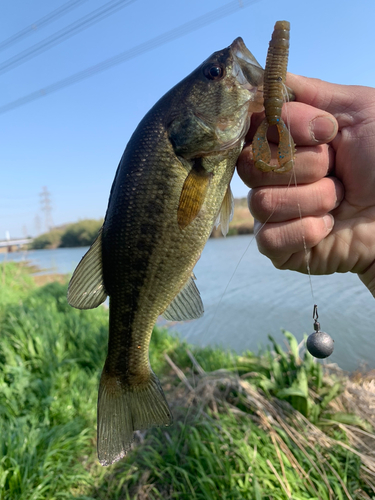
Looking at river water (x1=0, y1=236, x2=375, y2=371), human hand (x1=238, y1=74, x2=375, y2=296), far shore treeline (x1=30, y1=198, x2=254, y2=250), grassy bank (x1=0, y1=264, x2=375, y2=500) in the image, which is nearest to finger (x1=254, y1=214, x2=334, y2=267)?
human hand (x1=238, y1=74, x2=375, y2=296)

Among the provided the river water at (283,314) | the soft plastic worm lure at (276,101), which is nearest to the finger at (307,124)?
the soft plastic worm lure at (276,101)

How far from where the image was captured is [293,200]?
6.23 ft

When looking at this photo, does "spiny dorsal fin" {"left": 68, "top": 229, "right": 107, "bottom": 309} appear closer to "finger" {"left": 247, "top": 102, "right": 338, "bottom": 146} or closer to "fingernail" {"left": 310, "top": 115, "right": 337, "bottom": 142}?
"finger" {"left": 247, "top": 102, "right": 338, "bottom": 146}

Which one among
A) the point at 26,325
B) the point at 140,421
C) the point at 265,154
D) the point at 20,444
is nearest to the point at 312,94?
the point at 265,154

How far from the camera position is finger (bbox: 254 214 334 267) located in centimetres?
194

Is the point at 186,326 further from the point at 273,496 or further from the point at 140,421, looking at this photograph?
the point at 140,421

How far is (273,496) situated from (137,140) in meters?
3.08

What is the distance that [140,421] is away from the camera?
1707 millimetres

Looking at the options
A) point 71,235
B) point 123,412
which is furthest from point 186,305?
point 71,235

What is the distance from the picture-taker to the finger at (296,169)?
182 cm

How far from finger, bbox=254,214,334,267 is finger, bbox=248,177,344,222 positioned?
47 millimetres

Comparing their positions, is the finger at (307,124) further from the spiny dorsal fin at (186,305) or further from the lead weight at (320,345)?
the lead weight at (320,345)

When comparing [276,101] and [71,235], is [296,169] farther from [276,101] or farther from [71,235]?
[71,235]

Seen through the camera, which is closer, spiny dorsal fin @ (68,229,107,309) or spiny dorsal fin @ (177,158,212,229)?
spiny dorsal fin @ (177,158,212,229)
